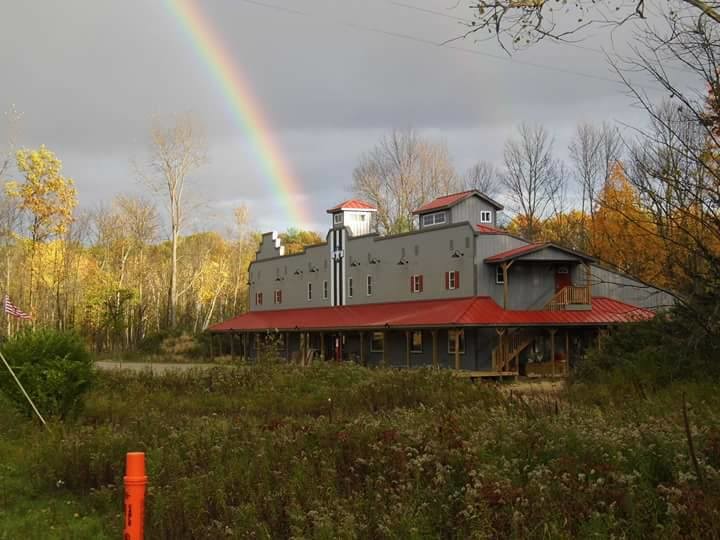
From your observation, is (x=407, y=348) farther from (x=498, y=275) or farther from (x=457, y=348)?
(x=498, y=275)

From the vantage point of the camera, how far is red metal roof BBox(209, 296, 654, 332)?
36156 mm

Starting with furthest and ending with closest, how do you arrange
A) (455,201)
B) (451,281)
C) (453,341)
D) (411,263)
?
1. (411,263)
2. (455,201)
3. (451,281)
4. (453,341)

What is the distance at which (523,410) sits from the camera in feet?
32.3

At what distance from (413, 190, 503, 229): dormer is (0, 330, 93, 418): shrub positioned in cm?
2776

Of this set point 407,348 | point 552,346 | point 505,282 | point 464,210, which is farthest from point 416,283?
point 552,346

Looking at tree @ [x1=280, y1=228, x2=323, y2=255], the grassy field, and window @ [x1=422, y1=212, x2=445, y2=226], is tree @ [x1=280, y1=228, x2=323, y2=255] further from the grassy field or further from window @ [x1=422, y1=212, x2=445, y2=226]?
the grassy field

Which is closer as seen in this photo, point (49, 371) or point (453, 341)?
point (49, 371)

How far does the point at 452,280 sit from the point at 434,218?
17.8 feet

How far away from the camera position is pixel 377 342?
4481 centimetres

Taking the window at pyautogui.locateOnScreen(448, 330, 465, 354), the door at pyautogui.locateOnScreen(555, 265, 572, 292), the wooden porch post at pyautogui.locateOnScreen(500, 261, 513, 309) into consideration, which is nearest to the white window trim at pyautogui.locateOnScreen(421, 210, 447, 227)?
the wooden porch post at pyautogui.locateOnScreen(500, 261, 513, 309)

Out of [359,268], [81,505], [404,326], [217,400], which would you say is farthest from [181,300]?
[81,505]

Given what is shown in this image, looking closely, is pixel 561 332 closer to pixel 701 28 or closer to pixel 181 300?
pixel 701 28

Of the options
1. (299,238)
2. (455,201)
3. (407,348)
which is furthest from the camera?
(299,238)

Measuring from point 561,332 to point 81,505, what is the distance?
3263cm
